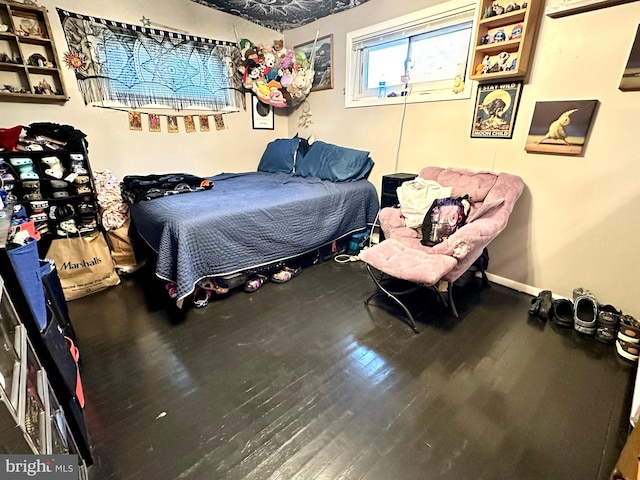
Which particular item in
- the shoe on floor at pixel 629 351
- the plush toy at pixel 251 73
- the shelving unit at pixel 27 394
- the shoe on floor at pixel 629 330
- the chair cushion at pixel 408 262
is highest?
the plush toy at pixel 251 73

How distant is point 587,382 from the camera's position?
Answer: 152 cm

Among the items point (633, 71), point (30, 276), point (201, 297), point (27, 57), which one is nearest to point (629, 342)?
point (633, 71)

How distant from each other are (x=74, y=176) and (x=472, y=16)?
10.4 ft

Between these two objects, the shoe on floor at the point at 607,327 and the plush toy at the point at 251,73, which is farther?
the plush toy at the point at 251,73

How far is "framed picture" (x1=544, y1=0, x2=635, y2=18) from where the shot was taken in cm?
172

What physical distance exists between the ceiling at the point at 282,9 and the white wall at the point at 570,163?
406 millimetres

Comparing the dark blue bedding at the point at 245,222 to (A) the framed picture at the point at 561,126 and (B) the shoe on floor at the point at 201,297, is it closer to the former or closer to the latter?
(B) the shoe on floor at the point at 201,297

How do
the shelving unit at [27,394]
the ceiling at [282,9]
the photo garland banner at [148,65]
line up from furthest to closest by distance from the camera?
the ceiling at [282,9]
the photo garland banner at [148,65]
the shelving unit at [27,394]

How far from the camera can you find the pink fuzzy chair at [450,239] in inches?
71.2

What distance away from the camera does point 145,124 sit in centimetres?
285

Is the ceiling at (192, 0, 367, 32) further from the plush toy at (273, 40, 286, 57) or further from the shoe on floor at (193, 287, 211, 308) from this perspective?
the shoe on floor at (193, 287, 211, 308)

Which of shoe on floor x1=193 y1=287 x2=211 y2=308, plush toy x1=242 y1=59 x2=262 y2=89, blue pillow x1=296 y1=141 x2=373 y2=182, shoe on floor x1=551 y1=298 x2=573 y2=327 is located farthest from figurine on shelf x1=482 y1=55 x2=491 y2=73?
shoe on floor x1=193 y1=287 x2=211 y2=308

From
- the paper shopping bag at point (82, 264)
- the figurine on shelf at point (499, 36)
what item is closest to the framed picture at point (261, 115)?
the paper shopping bag at point (82, 264)

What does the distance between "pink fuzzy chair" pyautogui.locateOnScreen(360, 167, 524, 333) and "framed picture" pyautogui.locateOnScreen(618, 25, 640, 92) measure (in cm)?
71
